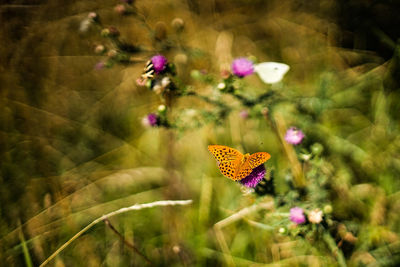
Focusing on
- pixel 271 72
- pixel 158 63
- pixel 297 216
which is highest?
pixel 158 63

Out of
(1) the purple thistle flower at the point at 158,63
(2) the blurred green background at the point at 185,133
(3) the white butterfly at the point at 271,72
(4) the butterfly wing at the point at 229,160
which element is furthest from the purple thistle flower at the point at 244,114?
(4) the butterfly wing at the point at 229,160

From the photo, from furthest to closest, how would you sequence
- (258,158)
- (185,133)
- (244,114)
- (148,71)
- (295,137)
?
(185,133), (244,114), (148,71), (295,137), (258,158)

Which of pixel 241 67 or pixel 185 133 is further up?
pixel 241 67

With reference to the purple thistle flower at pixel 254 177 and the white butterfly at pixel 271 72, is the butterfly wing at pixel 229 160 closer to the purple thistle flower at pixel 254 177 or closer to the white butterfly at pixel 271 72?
the purple thistle flower at pixel 254 177

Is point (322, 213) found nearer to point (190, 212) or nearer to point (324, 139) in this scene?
point (324, 139)

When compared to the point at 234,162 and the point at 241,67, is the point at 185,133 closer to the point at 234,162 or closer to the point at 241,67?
the point at 241,67

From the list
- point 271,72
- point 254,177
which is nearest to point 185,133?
point 271,72
